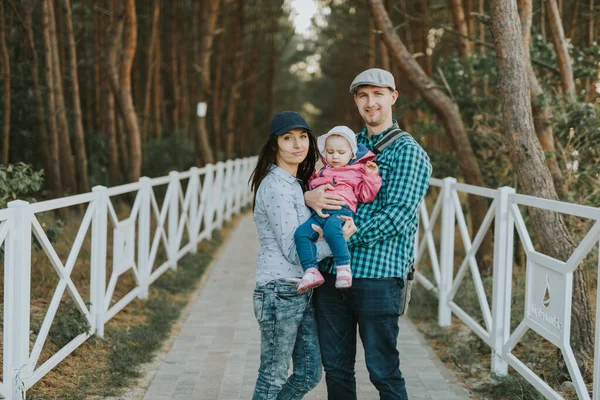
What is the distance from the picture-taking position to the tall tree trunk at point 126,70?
10938mm

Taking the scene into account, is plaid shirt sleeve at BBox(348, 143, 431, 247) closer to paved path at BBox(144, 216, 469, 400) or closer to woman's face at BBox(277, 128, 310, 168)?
woman's face at BBox(277, 128, 310, 168)

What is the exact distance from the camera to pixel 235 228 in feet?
52.1

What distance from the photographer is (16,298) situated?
4.29m

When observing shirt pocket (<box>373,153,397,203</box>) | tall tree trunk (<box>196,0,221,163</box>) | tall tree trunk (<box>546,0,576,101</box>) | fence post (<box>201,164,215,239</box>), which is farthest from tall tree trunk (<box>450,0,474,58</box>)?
shirt pocket (<box>373,153,397,203</box>)

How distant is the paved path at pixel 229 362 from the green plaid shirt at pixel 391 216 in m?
1.73

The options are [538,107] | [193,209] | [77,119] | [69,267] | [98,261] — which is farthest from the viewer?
[77,119]

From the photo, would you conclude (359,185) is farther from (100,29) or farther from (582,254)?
(100,29)

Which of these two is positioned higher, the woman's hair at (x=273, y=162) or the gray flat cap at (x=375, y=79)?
the gray flat cap at (x=375, y=79)

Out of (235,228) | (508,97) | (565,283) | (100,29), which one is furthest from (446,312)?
(100,29)

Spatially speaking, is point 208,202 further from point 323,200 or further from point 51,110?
point 323,200

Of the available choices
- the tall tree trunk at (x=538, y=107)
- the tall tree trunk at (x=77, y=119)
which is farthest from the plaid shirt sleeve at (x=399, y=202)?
the tall tree trunk at (x=77, y=119)

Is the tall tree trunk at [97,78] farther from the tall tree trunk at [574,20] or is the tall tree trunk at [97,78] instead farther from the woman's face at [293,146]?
the woman's face at [293,146]

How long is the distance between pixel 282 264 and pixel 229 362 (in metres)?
2.55

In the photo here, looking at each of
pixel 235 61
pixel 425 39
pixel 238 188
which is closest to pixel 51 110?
pixel 238 188
